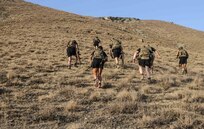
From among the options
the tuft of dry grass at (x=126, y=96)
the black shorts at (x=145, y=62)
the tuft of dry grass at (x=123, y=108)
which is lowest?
the tuft of dry grass at (x=123, y=108)

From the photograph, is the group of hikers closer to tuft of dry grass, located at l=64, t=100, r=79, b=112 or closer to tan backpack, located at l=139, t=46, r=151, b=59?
tan backpack, located at l=139, t=46, r=151, b=59

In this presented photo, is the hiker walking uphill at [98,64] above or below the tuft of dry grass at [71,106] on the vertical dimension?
above

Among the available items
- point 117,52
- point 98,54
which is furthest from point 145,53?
point 117,52

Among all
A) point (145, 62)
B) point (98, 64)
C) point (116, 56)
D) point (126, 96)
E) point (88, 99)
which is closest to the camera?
point (88, 99)

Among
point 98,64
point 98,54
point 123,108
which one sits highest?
point 98,54

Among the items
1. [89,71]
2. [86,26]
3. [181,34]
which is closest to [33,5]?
[86,26]

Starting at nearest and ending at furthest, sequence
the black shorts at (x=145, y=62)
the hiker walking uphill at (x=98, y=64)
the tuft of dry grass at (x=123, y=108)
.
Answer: the tuft of dry grass at (x=123, y=108), the hiker walking uphill at (x=98, y=64), the black shorts at (x=145, y=62)

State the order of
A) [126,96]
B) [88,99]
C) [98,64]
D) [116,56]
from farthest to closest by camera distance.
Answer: [116,56], [98,64], [126,96], [88,99]

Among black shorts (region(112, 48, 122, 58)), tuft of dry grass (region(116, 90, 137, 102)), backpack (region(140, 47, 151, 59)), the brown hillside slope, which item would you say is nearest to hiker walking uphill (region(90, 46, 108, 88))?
the brown hillside slope

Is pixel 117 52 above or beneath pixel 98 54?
beneath

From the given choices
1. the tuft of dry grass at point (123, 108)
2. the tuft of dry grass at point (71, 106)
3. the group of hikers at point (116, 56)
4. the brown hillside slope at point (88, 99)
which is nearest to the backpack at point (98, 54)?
the group of hikers at point (116, 56)

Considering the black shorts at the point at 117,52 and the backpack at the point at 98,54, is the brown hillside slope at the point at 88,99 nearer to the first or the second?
the black shorts at the point at 117,52

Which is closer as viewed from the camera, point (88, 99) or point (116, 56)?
point (88, 99)

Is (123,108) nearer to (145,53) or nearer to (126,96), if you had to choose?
(126,96)
